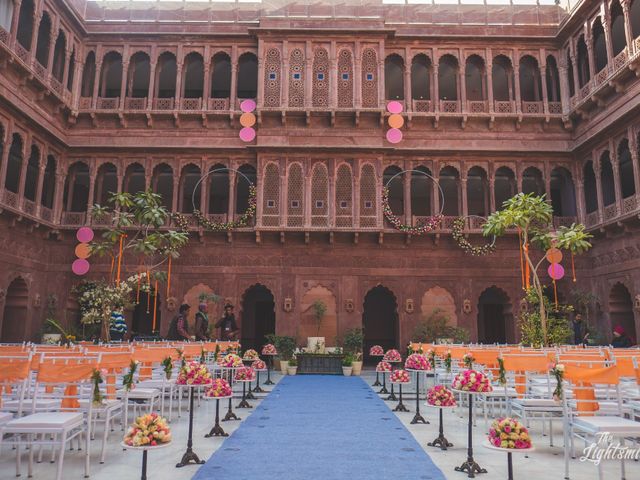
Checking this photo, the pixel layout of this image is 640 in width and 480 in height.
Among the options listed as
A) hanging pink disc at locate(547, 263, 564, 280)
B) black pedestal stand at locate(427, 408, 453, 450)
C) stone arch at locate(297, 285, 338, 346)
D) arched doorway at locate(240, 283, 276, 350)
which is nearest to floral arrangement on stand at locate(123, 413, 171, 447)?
black pedestal stand at locate(427, 408, 453, 450)

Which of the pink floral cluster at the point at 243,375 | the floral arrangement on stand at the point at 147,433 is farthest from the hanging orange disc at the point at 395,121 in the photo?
the floral arrangement on stand at the point at 147,433

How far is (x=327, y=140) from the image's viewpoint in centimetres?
1841

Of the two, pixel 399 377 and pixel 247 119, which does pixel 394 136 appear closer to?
pixel 247 119

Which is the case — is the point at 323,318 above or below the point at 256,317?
below

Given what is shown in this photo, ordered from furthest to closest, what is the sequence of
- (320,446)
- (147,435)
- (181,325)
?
(181,325) → (320,446) → (147,435)

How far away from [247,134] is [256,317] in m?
8.65

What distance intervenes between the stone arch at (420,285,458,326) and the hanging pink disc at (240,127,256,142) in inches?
341

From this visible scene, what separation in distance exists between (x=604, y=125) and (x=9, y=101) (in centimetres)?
1894

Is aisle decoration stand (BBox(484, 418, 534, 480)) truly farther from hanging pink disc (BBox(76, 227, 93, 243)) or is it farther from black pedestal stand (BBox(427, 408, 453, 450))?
hanging pink disc (BBox(76, 227, 93, 243))

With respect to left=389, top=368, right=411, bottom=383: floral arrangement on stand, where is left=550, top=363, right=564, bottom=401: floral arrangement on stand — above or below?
above

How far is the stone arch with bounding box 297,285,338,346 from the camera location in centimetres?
1762

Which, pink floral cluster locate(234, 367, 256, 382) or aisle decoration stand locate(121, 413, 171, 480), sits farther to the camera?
pink floral cluster locate(234, 367, 256, 382)

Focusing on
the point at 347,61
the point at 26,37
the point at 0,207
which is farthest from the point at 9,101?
the point at 347,61

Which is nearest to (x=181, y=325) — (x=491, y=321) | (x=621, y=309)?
(x=621, y=309)
